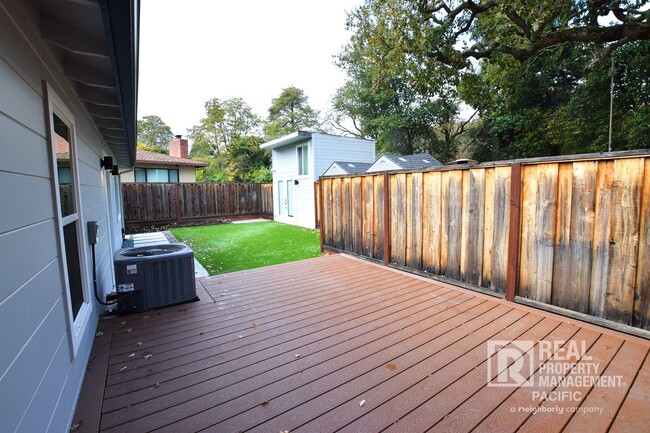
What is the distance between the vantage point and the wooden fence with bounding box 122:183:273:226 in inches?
502

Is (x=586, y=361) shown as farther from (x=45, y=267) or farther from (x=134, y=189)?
(x=134, y=189)

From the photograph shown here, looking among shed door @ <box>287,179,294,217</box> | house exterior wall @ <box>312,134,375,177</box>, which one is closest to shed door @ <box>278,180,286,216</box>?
shed door @ <box>287,179,294,217</box>

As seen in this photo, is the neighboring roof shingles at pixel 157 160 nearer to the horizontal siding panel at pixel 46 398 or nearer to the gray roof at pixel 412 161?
the gray roof at pixel 412 161

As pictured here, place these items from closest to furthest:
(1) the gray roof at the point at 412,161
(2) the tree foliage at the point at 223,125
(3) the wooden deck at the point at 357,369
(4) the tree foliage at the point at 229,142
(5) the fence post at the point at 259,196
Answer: (3) the wooden deck at the point at 357,369 < (1) the gray roof at the point at 412,161 < (5) the fence post at the point at 259,196 < (4) the tree foliage at the point at 229,142 < (2) the tree foliage at the point at 223,125

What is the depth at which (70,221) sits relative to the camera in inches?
94.7

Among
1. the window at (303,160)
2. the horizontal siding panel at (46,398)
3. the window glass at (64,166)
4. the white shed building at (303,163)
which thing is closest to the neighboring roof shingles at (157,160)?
the white shed building at (303,163)

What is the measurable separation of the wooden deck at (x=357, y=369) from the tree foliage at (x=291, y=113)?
27348 millimetres

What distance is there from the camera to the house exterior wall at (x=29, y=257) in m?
1.18

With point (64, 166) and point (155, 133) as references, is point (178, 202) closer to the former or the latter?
point (64, 166)

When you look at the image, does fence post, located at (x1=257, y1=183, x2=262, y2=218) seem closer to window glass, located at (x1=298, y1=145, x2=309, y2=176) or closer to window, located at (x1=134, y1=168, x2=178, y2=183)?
window glass, located at (x1=298, y1=145, x2=309, y2=176)

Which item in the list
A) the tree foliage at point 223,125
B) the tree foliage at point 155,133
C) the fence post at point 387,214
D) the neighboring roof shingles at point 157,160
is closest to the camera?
the fence post at point 387,214

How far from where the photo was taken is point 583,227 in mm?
2984

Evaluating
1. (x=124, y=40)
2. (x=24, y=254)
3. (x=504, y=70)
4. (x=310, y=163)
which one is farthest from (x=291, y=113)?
(x=24, y=254)

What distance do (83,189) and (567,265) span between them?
16.2 feet
